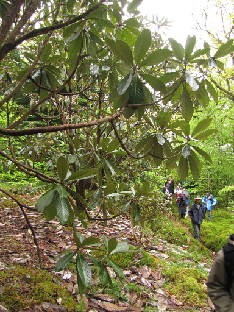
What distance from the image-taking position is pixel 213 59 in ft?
5.72

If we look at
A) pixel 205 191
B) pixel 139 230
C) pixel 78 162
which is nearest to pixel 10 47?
pixel 78 162

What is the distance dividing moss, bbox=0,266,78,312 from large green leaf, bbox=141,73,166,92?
2288 mm

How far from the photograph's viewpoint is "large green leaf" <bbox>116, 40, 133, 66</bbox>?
1421 mm

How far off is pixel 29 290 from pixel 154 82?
2.47 meters

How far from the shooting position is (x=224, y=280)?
2502 mm

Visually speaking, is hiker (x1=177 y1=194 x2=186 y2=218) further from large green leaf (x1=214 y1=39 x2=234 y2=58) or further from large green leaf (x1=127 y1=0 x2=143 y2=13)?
large green leaf (x1=214 y1=39 x2=234 y2=58)

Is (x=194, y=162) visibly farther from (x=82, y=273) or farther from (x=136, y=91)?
(x=82, y=273)

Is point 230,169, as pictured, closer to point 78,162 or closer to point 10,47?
point 78,162

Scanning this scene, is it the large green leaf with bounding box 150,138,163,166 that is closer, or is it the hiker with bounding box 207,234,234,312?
the large green leaf with bounding box 150,138,163,166

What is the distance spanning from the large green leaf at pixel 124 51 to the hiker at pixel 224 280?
1.80m

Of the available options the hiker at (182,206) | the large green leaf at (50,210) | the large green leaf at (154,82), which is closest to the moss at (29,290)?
the large green leaf at (50,210)

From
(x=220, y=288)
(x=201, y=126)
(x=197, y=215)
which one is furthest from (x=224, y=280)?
(x=197, y=215)

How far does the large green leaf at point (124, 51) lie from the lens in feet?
4.66

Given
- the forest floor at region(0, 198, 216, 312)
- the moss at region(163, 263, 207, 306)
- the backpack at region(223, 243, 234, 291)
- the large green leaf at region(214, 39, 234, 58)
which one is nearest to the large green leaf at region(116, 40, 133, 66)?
the large green leaf at region(214, 39, 234, 58)
